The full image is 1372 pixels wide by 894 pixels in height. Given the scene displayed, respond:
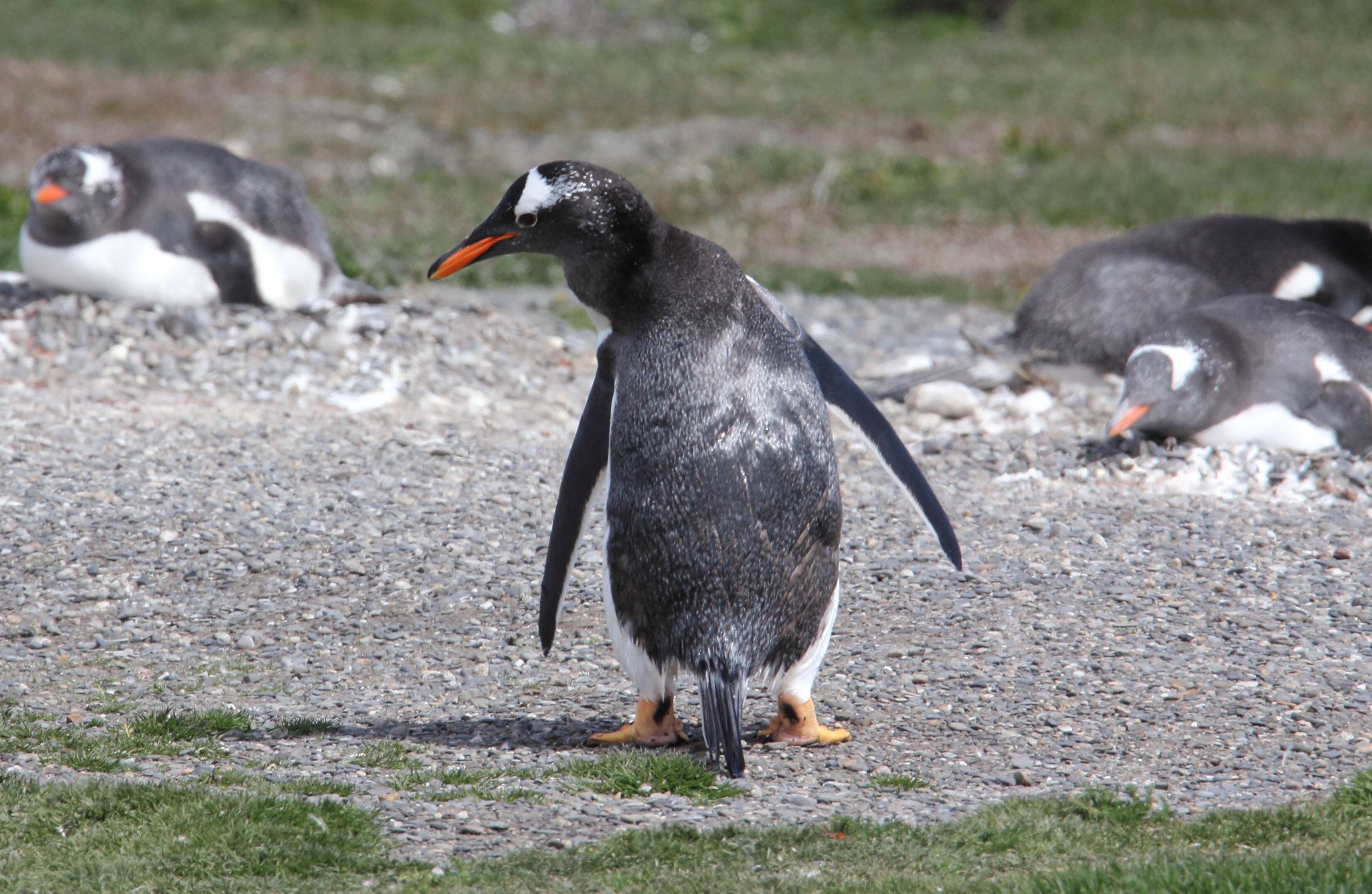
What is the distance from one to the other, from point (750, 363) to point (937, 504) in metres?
0.65

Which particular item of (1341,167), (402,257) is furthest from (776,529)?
(1341,167)

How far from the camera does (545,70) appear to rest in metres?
21.8

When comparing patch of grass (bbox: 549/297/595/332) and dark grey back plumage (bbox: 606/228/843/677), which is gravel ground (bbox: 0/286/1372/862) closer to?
dark grey back plumage (bbox: 606/228/843/677)

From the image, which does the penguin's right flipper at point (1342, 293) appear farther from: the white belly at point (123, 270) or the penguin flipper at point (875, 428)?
the white belly at point (123, 270)

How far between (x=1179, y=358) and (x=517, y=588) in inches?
132

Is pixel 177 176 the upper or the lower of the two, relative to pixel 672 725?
upper

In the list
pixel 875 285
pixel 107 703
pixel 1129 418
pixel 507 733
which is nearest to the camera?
pixel 507 733

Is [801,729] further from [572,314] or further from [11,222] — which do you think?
[11,222]

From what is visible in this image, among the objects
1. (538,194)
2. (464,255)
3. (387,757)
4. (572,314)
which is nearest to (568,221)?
(538,194)

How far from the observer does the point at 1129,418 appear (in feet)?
21.7

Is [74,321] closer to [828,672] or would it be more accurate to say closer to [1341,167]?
[828,672]

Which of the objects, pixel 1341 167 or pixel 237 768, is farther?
pixel 1341 167

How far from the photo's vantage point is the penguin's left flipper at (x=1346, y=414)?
6871mm

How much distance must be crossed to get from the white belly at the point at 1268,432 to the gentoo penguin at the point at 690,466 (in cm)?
322
